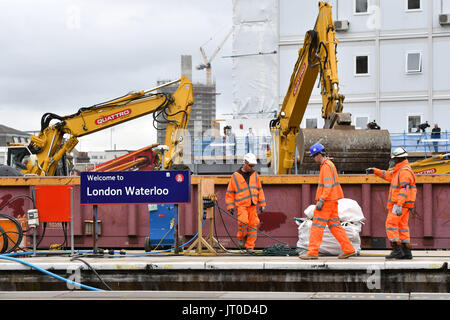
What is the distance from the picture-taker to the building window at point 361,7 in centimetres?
3512

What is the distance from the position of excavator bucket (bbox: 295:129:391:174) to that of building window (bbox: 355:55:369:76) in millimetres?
23071

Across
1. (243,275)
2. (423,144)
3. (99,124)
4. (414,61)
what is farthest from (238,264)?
(414,61)

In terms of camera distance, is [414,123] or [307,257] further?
[414,123]

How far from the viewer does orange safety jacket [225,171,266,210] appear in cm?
1138

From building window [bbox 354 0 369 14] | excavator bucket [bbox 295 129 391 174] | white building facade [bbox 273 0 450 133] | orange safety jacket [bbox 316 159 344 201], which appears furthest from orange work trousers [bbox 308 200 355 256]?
building window [bbox 354 0 369 14]

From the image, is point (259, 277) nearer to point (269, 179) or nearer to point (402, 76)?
point (269, 179)

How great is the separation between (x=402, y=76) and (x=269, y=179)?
24583 mm

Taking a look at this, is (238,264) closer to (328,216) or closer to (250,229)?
(328,216)

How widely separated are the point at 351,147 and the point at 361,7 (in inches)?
963

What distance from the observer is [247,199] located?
1136 cm

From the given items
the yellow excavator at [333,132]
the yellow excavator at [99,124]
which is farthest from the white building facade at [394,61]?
the yellow excavator at [333,132]

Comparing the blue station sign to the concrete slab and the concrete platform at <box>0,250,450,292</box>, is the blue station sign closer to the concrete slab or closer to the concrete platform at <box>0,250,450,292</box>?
the concrete slab

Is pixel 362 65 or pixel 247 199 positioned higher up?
pixel 362 65

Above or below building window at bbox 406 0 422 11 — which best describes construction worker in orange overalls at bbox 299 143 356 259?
below
